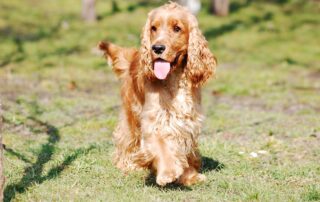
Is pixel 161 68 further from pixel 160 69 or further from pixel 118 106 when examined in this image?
pixel 118 106

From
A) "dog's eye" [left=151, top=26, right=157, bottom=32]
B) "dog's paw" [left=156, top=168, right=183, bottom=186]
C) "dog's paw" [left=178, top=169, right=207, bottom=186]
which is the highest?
"dog's eye" [left=151, top=26, right=157, bottom=32]

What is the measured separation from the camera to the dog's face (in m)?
5.48

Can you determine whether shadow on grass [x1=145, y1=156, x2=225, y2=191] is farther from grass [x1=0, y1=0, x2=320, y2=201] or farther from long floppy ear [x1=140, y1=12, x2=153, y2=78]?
long floppy ear [x1=140, y1=12, x2=153, y2=78]

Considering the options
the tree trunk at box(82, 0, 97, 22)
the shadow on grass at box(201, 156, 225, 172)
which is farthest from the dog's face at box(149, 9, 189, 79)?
the tree trunk at box(82, 0, 97, 22)

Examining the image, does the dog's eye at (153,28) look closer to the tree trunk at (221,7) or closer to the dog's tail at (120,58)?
the dog's tail at (120,58)

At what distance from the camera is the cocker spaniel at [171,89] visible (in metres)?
5.54

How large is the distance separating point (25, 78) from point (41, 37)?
18.3ft

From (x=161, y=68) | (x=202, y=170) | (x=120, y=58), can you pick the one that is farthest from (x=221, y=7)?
(x=161, y=68)

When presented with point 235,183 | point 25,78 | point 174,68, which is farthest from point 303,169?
point 25,78

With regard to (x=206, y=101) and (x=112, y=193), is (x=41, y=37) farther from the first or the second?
(x=112, y=193)

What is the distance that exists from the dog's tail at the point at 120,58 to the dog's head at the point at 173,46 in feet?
3.35

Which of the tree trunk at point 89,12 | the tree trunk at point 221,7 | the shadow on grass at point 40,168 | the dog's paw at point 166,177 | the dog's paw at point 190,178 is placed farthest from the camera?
the tree trunk at point 221,7

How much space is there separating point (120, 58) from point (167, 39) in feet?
5.18

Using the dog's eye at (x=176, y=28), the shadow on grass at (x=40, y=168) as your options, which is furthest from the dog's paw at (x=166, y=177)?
the dog's eye at (x=176, y=28)
